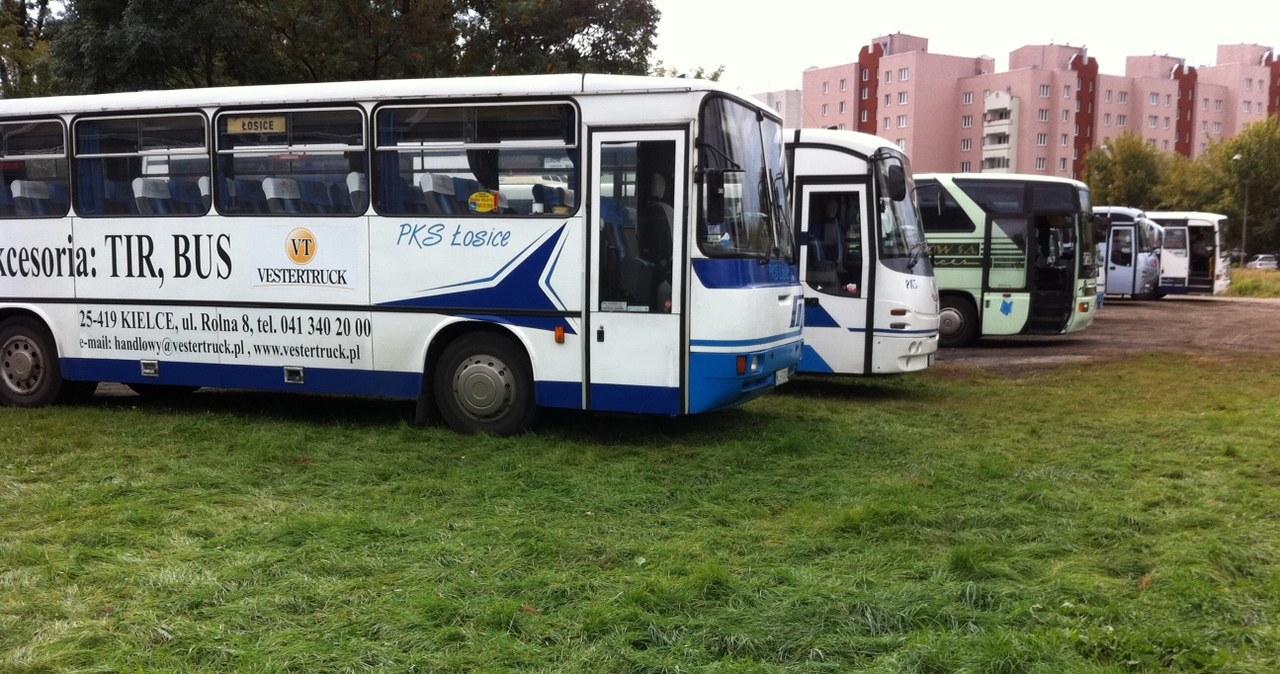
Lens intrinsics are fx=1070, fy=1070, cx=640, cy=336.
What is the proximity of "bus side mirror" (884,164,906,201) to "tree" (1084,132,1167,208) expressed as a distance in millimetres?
58340

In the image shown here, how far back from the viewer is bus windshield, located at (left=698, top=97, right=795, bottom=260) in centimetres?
870

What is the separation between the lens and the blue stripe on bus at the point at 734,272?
873 cm

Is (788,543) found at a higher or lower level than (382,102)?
lower

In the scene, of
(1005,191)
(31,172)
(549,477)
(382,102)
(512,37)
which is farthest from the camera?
(512,37)

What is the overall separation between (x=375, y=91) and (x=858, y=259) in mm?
5922

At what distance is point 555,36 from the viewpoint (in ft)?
72.9

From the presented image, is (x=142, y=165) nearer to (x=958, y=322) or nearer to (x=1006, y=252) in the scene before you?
(x=958, y=322)

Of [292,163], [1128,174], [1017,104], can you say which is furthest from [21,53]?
[1017,104]

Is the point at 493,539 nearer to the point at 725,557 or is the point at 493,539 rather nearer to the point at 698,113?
the point at 725,557

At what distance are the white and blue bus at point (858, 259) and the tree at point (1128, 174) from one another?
58.2 meters

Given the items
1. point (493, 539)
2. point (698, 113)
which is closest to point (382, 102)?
point (698, 113)

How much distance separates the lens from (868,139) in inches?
498

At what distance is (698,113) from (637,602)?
482 cm

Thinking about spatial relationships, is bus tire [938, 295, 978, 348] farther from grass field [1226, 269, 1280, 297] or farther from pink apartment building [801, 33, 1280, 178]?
pink apartment building [801, 33, 1280, 178]
